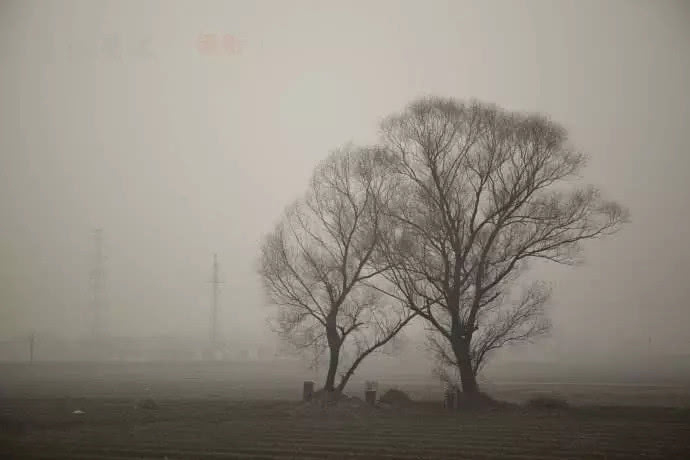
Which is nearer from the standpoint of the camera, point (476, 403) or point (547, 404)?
point (547, 404)

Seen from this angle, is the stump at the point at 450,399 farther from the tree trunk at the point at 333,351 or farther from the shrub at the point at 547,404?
the tree trunk at the point at 333,351

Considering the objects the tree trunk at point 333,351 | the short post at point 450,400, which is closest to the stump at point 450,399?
the short post at point 450,400

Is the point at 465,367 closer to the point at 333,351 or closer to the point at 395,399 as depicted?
the point at 395,399

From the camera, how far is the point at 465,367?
119 ft

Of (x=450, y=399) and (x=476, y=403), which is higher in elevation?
(x=450, y=399)

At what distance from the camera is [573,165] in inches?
1432

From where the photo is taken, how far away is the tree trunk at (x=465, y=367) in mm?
36062

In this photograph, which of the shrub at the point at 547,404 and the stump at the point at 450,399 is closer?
the shrub at the point at 547,404

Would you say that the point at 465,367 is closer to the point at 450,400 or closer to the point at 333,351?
the point at 450,400

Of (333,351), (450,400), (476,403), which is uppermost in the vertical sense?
(333,351)

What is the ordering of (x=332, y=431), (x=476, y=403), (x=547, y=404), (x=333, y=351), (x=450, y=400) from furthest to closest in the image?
(x=333, y=351) → (x=450, y=400) → (x=476, y=403) → (x=547, y=404) → (x=332, y=431)

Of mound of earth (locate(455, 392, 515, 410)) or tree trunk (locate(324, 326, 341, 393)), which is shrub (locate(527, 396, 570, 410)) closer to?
mound of earth (locate(455, 392, 515, 410))

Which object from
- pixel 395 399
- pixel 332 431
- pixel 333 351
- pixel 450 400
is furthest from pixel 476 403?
pixel 332 431

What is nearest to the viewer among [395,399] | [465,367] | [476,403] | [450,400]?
[476,403]
